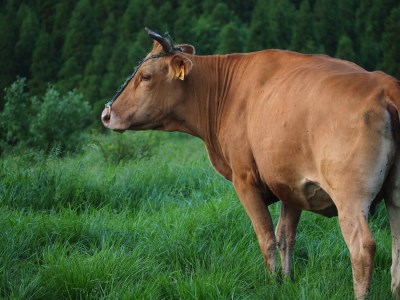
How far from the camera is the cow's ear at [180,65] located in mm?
5515

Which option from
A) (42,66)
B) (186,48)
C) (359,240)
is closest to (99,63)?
(42,66)

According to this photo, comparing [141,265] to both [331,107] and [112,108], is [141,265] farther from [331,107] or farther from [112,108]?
[331,107]

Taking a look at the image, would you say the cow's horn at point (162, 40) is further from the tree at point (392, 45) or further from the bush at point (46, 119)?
the tree at point (392, 45)

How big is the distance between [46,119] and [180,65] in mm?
12611

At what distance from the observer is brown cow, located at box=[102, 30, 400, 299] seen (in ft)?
13.1

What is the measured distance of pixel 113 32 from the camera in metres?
28.5

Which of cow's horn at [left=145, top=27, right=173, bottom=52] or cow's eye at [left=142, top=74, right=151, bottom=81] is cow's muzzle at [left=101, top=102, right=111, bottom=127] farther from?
cow's horn at [left=145, top=27, right=173, bottom=52]

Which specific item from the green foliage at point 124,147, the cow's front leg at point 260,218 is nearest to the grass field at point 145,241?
the cow's front leg at point 260,218

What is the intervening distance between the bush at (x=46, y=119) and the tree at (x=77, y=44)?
884 cm

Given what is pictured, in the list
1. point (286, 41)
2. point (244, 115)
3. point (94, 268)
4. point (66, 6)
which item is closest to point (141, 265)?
point (94, 268)

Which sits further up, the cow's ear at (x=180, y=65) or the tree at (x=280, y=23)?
the cow's ear at (x=180, y=65)

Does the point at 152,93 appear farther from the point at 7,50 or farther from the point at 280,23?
the point at 7,50

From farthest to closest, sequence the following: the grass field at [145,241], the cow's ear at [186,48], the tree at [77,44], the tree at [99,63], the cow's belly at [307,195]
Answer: the tree at [77,44]
the tree at [99,63]
the cow's ear at [186,48]
the grass field at [145,241]
the cow's belly at [307,195]

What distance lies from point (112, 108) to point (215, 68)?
917mm
